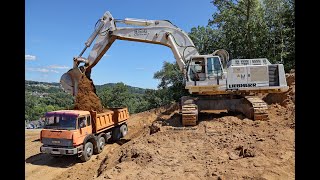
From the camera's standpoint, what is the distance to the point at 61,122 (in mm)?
10859

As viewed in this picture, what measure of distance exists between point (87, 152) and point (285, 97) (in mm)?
8946

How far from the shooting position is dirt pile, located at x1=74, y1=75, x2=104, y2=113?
12.5 meters

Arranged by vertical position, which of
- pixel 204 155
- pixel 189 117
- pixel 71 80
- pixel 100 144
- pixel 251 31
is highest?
pixel 251 31

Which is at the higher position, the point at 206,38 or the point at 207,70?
the point at 206,38

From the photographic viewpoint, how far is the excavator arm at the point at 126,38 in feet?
41.8

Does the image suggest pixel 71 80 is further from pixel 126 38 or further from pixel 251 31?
pixel 251 31

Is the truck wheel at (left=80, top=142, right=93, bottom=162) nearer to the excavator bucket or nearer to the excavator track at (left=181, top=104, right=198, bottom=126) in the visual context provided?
the excavator bucket

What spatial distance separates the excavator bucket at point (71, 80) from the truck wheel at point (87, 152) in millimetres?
2824

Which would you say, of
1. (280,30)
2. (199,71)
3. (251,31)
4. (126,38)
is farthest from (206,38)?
(199,71)

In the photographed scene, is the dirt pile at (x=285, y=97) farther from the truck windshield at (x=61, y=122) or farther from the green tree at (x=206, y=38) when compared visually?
the green tree at (x=206, y=38)

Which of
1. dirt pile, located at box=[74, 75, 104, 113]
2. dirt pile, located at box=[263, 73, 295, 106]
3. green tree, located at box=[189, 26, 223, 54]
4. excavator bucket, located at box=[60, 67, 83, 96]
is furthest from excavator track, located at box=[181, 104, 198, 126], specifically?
green tree, located at box=[189, 26, 223, 54]
